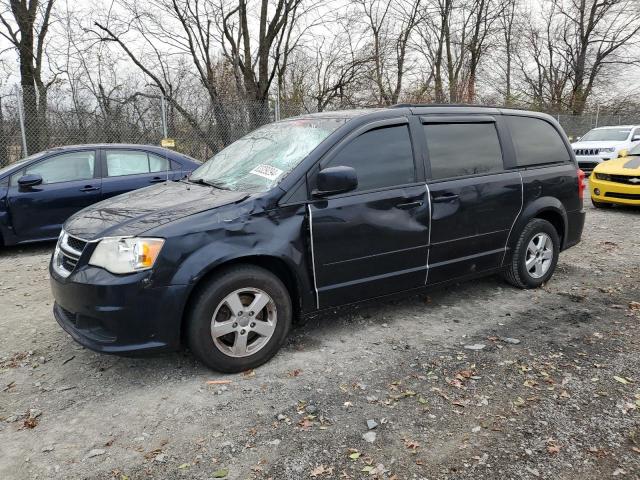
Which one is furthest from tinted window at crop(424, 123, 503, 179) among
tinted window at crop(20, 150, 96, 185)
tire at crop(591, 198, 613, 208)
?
tire at crop(591, 198, 613, 208)

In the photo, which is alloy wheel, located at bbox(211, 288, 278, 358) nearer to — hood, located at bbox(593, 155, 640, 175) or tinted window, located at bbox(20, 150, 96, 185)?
tinted window, located at bbox(20, 150, 96, 185)

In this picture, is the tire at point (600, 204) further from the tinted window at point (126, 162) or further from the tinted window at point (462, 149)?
the tinted window at point (126, 162)

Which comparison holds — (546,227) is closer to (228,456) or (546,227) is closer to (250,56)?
(228,456)

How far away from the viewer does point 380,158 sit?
3902mm

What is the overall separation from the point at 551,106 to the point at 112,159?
1244 inches

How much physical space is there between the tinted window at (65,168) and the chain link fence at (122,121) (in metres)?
3.76

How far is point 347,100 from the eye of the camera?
18719 millimetres

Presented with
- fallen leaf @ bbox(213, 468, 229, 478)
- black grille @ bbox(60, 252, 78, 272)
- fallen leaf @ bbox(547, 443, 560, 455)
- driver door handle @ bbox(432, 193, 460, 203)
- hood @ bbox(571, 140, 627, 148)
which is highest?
hood @ bbox(571, 140, 627, 148)

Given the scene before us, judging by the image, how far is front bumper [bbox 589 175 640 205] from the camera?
9375mm

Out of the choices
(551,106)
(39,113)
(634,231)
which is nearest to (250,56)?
(39,113)

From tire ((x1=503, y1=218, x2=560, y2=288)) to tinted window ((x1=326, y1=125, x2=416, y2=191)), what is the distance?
5.23ft

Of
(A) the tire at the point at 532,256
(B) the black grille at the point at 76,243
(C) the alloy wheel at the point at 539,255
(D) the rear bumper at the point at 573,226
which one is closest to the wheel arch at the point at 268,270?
(B) the black grille at the point at 76,243

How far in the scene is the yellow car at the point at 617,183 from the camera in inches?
370

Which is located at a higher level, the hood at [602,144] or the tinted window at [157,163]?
the hood at [602,144]
